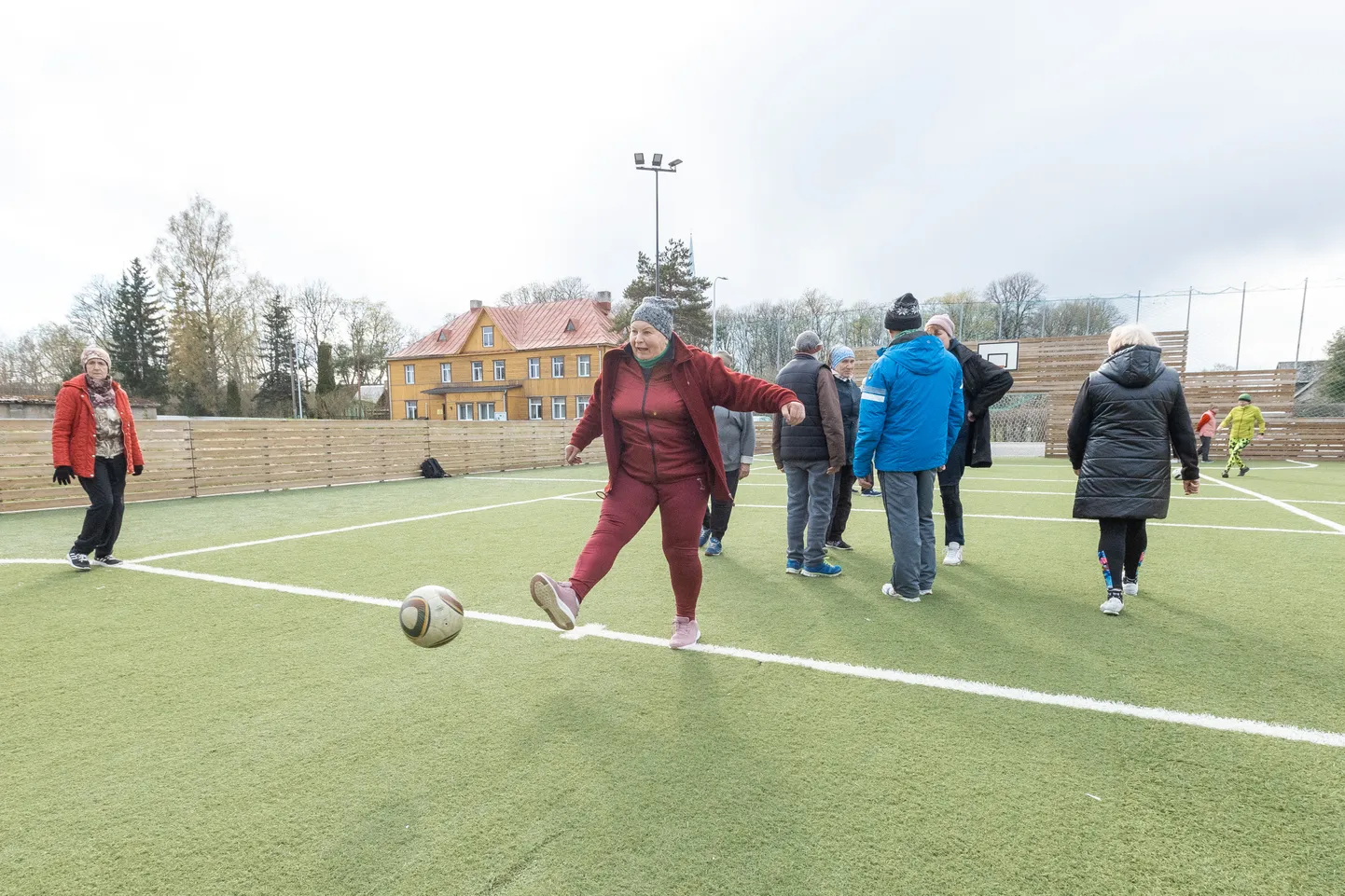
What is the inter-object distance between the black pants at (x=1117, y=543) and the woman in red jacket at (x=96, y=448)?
7631mm

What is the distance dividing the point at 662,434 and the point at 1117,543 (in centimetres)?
318

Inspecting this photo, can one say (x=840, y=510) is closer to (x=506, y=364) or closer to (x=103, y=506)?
(x=103, y=506)

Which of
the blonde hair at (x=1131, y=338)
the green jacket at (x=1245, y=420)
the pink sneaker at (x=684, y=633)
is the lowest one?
the pink sneaker at (x=684, y=633)

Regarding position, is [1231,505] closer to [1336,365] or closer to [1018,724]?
[1018,724]

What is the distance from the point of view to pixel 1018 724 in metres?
2.77

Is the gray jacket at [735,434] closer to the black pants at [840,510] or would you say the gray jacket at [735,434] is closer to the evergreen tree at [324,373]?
the black pants at [840,510]

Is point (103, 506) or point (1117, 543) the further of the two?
point (103, 506)

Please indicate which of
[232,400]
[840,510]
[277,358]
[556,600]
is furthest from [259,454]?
[277,358]

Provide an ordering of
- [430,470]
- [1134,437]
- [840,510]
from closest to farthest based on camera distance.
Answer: [1134,437]
[840,510]
[430,470]

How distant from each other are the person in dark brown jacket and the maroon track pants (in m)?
1.76

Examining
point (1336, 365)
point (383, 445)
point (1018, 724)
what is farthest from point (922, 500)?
point (1336, 365)

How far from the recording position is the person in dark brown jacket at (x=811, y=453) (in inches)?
200

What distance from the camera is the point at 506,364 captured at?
49.2m

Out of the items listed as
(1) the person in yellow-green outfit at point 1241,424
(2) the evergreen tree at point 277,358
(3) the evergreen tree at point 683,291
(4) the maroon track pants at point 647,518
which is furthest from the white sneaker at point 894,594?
(2) the evergreen tree at point 277,358
